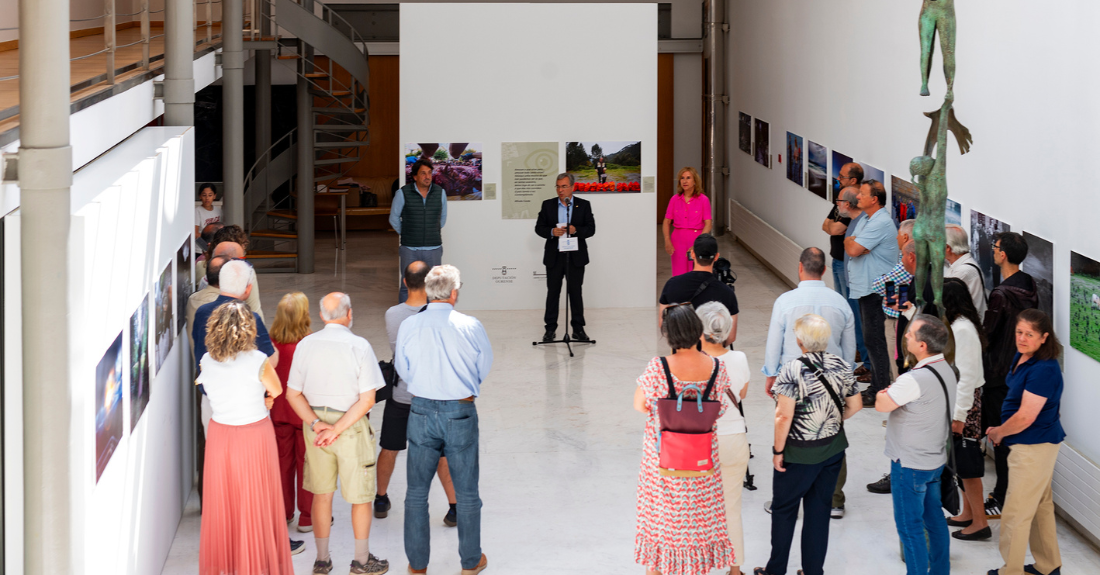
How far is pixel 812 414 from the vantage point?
198 inches

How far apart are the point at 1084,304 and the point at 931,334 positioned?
1888mm

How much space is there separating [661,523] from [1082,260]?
3264 mm

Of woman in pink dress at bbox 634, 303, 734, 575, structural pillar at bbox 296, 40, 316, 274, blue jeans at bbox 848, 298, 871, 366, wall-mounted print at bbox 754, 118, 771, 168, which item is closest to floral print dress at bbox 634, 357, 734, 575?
woman in pink dress at bbox 634, 303, 734, 575

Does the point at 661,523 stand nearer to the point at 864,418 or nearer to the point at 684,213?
the point at 864,418

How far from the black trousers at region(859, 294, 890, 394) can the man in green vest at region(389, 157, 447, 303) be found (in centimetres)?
467

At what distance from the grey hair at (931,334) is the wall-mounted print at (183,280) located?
4.23 metres

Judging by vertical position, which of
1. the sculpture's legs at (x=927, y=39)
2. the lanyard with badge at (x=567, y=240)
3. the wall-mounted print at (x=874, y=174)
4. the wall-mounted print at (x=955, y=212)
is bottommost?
the lanyard with badge at (x=567, y=240)

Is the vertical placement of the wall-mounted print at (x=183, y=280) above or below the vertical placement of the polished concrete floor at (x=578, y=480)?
above

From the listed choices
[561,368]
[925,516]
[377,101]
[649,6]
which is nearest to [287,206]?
[377,101]

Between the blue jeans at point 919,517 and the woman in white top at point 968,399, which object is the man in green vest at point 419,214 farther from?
the blue jeans at point 919,517

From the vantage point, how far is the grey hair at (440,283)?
5250 mm

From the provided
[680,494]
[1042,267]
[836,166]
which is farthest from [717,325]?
[836,166]

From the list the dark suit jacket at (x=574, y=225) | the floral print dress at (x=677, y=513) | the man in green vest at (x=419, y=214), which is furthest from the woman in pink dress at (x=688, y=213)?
the floral print dress at (x=677, y=513)

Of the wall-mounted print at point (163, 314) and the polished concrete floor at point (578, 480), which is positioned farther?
the polished concrete floor at point (578, 480)
